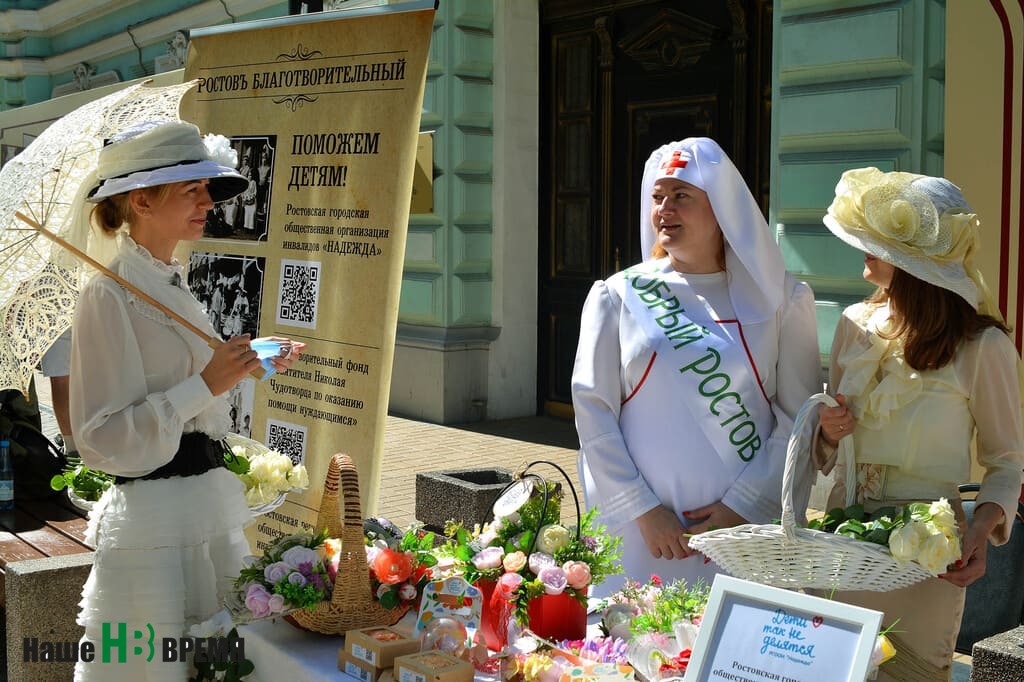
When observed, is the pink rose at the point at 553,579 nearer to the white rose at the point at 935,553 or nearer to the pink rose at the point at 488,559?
the pink rose at the point at 488,559

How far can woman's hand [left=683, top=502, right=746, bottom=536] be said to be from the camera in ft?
9.28

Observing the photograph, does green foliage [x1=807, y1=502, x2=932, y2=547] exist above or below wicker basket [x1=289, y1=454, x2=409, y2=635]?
above

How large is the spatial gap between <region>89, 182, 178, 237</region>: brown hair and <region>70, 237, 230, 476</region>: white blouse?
137 millimetres

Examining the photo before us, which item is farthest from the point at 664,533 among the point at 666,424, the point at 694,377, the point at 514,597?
the point at 514,597

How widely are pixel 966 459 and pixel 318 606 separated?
4.90 ft

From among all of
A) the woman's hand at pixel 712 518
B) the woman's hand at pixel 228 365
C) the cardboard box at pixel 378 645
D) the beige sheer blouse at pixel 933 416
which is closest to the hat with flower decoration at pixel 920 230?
the beige sheer blouse at pixel 933 416

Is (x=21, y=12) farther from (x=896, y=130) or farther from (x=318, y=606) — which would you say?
(x=318, y=606)

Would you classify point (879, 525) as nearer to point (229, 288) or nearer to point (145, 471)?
point (145, 471)

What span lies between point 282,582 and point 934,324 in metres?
1.56

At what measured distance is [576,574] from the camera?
7.53 feet

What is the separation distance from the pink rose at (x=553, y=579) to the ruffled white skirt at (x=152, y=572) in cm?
89

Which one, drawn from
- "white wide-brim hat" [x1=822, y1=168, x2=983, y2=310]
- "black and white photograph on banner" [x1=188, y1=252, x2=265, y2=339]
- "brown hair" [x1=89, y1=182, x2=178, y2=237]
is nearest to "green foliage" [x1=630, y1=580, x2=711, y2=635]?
"white wide-brim hat" [x1=822, y1=168, x2=983, y2=310]

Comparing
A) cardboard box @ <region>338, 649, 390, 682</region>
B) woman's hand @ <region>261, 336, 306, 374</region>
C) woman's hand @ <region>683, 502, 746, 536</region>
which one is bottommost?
cardboard box @ <region>338, 649, 390, 682</region>

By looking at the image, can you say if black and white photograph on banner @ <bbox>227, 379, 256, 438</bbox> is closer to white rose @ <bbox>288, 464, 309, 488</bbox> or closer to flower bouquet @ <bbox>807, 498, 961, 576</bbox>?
white rose @ <bbox>288, 464, 309, 488</bbox>
